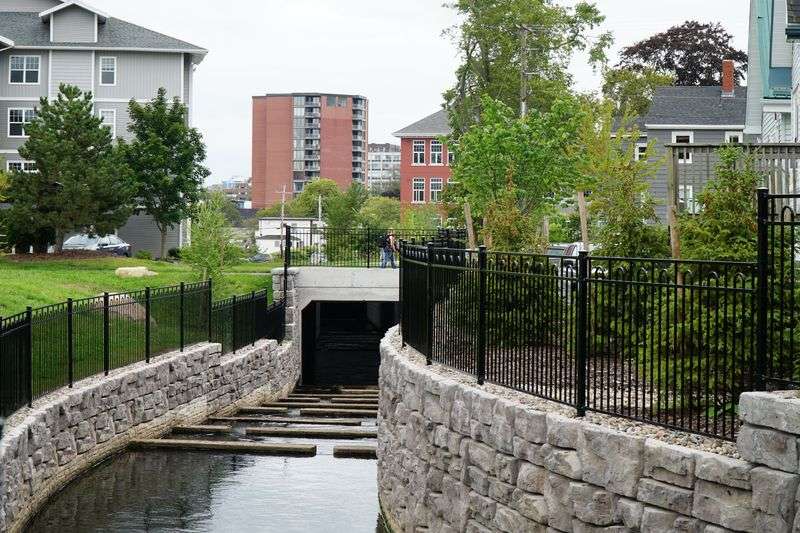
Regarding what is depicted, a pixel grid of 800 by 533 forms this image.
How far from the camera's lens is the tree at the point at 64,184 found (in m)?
43.6

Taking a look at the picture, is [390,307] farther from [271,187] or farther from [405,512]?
[271,187]

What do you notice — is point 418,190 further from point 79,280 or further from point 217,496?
point 217,496

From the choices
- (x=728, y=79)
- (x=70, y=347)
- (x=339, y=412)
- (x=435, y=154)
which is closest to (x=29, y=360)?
(x=70, y=347)

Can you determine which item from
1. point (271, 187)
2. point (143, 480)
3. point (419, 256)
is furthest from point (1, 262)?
point (271, 187)

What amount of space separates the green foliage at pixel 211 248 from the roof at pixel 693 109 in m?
29.9

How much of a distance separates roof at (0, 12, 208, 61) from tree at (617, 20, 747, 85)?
2624 cm

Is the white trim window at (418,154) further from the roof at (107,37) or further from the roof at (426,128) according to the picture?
the roof at (107,37)

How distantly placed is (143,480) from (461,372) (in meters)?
6.76

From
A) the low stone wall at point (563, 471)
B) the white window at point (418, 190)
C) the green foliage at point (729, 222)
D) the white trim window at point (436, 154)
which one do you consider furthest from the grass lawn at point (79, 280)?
the white window at point (418, 190)

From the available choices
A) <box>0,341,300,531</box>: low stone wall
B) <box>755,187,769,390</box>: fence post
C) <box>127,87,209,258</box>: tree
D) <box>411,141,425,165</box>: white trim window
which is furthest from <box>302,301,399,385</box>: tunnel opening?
<box>411,141,425,165</box>: white trim window

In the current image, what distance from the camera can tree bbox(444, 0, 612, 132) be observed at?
48719 millimetres

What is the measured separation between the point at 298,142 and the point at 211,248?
6459 inches

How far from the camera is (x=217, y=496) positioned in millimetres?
16469

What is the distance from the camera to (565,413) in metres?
9.70
